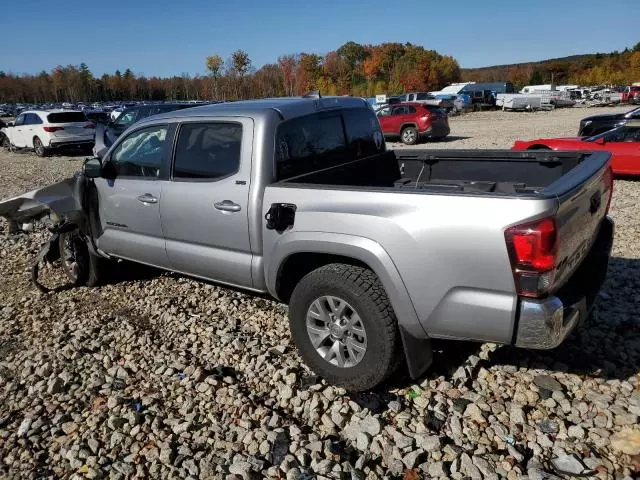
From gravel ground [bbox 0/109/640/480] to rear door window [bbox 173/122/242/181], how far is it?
135 centimetres

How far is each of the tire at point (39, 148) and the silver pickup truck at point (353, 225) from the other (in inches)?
588

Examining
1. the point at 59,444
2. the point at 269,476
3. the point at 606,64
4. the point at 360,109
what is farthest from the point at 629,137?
the point at 606,64

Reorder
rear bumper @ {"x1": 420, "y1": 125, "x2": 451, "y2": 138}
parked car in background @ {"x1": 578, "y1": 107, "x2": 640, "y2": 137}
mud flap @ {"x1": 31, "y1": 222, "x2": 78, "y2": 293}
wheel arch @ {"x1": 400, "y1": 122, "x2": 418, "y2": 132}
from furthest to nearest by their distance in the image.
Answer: wheel arch @ {"x1": 400, "y1": 122, "x2": 418, "y2": 132}
rear bumper @ {"x1": 420, "y1": 125, "x2": 451, "y2": 138}
parked car in background @ {"x1": 578, "y1": 107, "x2": 640, "y2": 137}
mud flap @ {"x1": 31, "y1": 222, "x2": 78, "y2": 293}

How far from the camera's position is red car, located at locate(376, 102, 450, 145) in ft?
65.0

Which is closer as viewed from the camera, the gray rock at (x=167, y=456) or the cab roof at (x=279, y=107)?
the gray rock at (x=167, y=456)

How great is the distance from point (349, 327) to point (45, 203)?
3.61 m

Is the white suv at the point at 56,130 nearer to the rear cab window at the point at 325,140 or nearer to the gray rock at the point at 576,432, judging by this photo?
the rear cab window at the point at 325,140

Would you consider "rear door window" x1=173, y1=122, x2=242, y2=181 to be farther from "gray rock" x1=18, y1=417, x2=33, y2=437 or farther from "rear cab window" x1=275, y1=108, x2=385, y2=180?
"gray rock" x1=18, y1=417, x2=33, y2=437

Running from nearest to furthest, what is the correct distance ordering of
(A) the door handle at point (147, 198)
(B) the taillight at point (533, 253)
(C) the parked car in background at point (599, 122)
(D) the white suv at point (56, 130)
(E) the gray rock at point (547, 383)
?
1. (B) the taillight at point (533, 253)
2. (E) the gray rock at point (547, 383)
3. (A) the door handle at point (147, 198)
4. (C) the parked car in background at point (599, 122)
5. (D) the white suv at point (56, 130)

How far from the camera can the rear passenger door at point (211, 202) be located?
365cm

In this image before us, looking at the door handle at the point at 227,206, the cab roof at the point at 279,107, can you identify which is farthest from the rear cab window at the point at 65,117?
the door handle at the point at 227,206

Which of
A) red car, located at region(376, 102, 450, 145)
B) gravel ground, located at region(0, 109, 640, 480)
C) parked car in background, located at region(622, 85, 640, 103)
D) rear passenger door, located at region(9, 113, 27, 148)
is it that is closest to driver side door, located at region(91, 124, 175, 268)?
gravel ground, located at region(0, 109, 640, 480)

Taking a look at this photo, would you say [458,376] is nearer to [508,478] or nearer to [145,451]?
[508,478]

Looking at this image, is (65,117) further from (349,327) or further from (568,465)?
(568,465)
